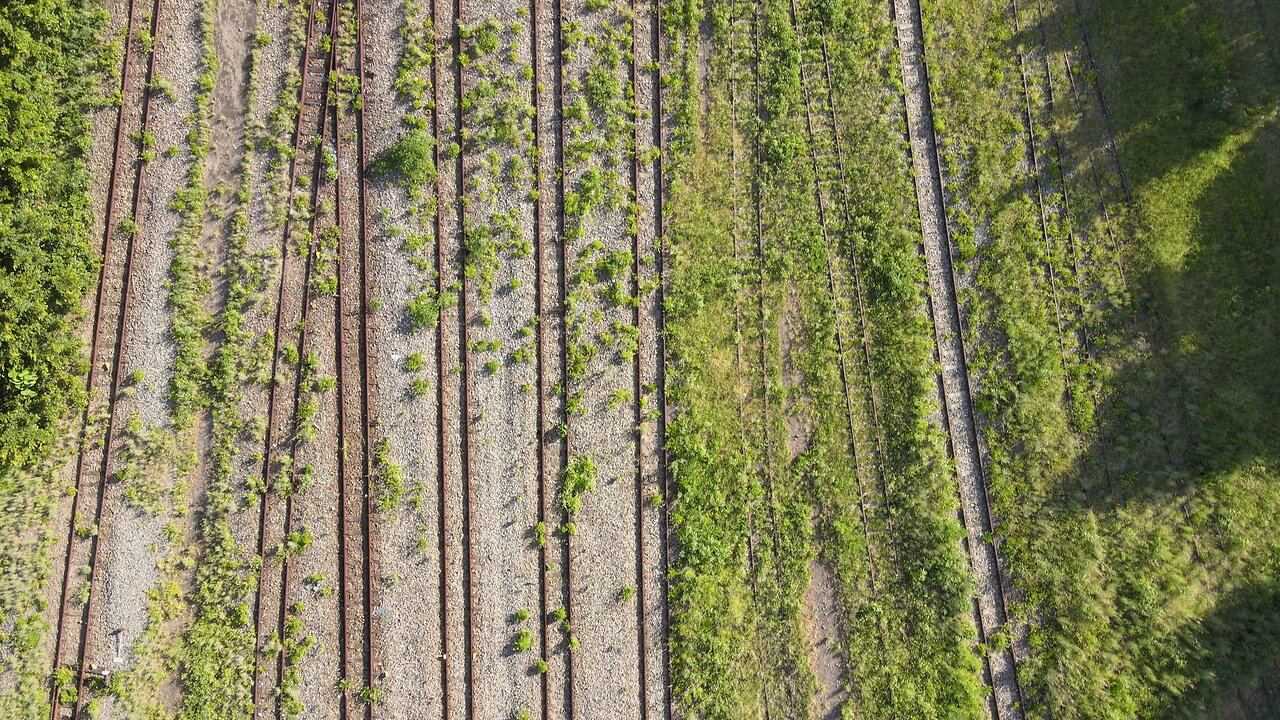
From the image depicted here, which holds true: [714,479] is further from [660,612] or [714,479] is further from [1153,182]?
[1153,182]

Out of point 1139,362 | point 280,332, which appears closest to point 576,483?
point 280,332

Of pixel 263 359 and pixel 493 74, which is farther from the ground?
pixel 493 74

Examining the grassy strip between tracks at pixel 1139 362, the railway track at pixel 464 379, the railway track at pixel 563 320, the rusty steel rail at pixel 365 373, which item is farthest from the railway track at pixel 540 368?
the grassy strip between tracks at pixel 1139 362

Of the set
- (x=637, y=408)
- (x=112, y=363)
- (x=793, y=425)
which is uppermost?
(x=112, y=363)

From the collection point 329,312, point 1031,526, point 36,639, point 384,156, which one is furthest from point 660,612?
point 36,639

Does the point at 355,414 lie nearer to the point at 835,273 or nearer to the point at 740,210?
the point at 740,210

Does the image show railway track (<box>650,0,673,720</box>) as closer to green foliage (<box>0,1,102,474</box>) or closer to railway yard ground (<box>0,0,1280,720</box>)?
railway yard ground (<box>0,0,1280,720</box>)

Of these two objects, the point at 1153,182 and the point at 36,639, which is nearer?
the point at 36,639

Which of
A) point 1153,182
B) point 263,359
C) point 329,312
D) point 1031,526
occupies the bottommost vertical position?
point 1031,526
